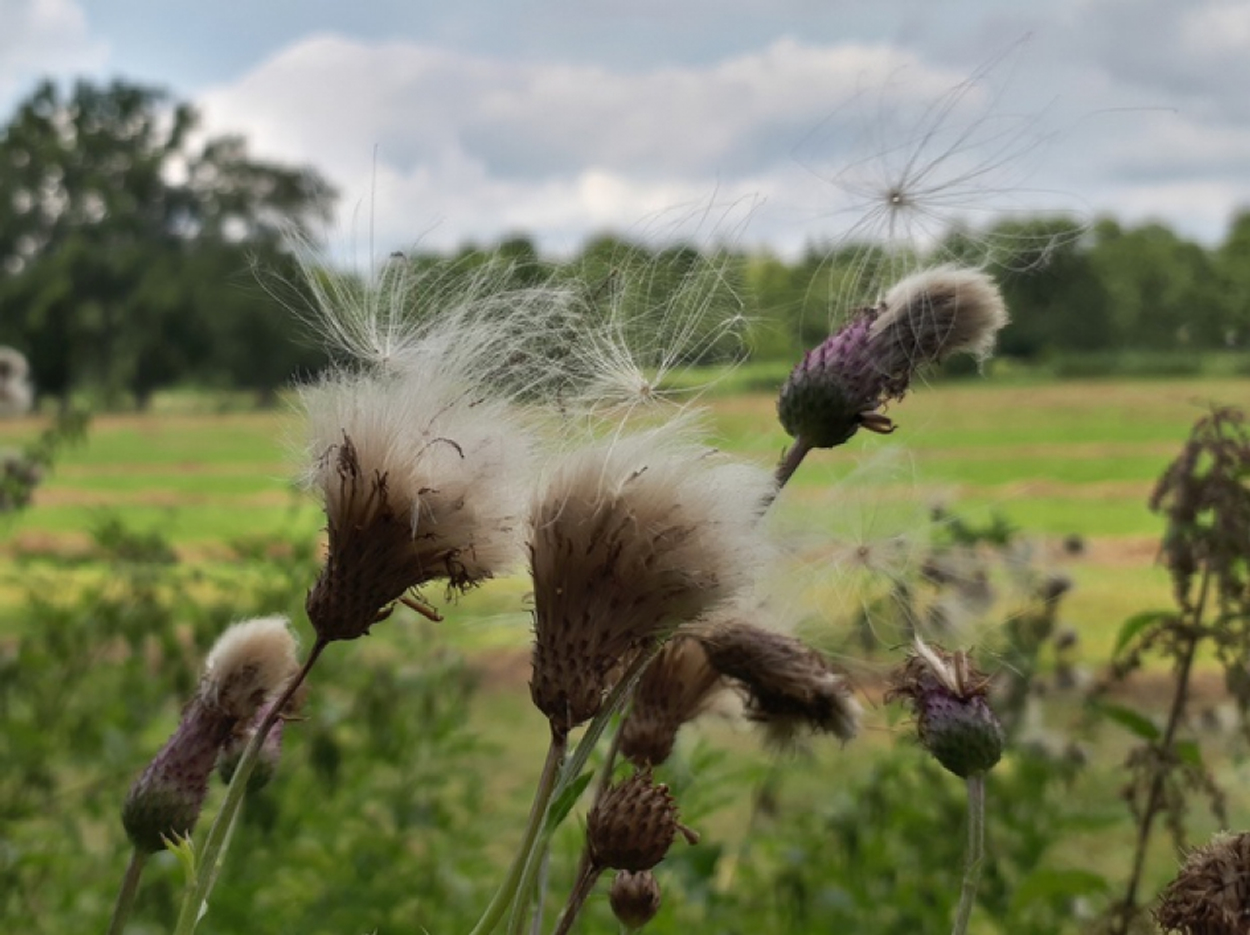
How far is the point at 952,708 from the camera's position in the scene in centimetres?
108

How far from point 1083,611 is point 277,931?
10627 mm

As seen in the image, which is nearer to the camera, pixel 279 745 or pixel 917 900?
pixel 279 745

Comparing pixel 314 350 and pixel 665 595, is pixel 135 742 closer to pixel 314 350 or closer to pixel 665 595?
pixel 314 350

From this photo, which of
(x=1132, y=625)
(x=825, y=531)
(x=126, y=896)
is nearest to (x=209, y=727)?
(x=126, y=896)

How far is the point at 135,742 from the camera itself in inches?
127

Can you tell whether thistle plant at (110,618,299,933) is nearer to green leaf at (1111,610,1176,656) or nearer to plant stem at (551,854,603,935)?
plant stem at (551,854,603,935)

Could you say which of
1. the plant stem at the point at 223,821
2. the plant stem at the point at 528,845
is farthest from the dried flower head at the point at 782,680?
the plant stem at the point at 223,821

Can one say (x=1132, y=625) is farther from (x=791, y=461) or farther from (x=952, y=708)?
(x=791, y=461)

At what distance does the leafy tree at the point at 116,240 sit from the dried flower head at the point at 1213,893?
108 ft

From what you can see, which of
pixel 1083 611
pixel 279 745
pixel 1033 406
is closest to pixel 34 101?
pixel 1033 406

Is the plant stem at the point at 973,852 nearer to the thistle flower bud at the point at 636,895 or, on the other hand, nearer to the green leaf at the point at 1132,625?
the thistle flower bud at the point at 636,895

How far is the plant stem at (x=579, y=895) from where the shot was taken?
90 cm

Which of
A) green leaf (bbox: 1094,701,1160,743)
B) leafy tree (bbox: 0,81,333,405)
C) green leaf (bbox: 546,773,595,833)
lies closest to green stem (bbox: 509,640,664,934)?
green leaf (bbox: 546,773,595,833)

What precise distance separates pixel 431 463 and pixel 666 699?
0.38 m
